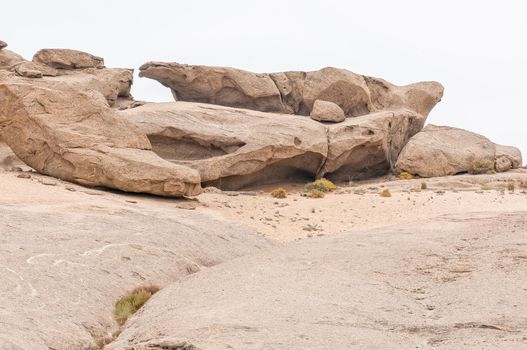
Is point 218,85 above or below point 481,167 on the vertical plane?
above

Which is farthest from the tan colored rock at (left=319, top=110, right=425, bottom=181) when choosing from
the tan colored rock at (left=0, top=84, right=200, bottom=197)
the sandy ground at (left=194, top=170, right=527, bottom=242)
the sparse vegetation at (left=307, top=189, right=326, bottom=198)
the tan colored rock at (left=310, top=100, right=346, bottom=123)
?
the tan colored rock at (left=0, top=84, right=200, bottom=197)

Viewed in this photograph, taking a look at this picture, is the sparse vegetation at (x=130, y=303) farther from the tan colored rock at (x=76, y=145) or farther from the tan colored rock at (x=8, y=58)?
the tan colored rock at (x=8, y=58)

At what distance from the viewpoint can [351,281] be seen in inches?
386

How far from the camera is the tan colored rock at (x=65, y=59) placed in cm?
3553

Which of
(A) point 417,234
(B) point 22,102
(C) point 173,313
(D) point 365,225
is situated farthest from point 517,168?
(C) point 173,313

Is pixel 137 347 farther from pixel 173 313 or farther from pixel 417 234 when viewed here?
pixel 417 234

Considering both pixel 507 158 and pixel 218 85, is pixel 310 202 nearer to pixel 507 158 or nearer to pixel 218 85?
pixel 218 85

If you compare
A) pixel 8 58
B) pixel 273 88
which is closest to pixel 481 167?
pixel 273 88

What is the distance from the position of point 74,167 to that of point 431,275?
1486cm

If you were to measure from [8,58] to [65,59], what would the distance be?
320 centimetres

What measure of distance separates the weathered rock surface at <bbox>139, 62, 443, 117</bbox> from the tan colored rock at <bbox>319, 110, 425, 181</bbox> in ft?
9.28

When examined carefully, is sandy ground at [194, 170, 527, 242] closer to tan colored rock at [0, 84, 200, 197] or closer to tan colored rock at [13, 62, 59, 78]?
tan colored rock at [0, 84, 200, 197]

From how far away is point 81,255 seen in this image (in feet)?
35.8

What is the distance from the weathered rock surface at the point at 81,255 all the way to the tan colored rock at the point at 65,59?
18920mm
